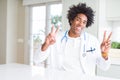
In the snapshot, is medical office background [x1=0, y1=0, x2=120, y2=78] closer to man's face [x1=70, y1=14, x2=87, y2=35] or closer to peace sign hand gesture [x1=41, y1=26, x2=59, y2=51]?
man's face [x1=70, y1=14, x2=87, y2=35]

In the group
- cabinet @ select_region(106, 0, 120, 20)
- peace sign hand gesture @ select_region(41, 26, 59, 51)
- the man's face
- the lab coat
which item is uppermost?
cabinet @ select_region(106, 0, 120, 20)

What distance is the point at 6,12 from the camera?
5.34m

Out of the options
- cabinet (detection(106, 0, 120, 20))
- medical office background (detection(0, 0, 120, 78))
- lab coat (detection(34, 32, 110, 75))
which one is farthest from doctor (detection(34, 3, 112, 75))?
medical office background (detection(0, 0, 120, 78))

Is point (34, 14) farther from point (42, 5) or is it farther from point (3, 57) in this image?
point (3, 57)

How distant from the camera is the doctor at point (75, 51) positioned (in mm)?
1866

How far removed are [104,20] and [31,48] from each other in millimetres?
2316

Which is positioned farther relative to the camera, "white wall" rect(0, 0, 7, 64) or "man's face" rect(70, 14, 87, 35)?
"white wall" rect(0, 0, 7, 64)

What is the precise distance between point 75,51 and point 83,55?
9cm

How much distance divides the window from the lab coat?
2.86 m

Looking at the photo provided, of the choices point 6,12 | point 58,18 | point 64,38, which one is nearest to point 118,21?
point 58,18

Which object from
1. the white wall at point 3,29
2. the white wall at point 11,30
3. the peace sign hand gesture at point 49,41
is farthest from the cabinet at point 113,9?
the white wall at point 3,29

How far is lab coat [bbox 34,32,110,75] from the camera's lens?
1869mm

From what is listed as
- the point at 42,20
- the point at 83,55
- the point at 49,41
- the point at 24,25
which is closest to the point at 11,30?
the point at 24,25

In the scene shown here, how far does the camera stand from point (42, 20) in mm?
5199
